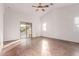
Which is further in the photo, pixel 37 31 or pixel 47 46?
pixel 47 46

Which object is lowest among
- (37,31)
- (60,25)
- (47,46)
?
(47,46)

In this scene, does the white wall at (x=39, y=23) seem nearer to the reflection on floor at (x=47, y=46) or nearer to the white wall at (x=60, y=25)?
the white wall at (x=60, y=25)

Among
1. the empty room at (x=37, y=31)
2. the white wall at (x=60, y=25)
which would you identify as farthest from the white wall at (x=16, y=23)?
the white wall at (x=60, y=25)

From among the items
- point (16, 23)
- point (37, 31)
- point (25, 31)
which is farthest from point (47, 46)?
point (16, 23)

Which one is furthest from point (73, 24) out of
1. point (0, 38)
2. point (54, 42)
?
point (0, 38)

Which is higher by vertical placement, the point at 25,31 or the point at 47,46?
the point at 25,31

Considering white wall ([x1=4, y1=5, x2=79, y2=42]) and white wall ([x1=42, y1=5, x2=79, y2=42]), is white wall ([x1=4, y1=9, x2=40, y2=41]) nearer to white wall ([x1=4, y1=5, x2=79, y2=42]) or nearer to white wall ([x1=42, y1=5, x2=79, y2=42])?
white wall ([x1=4, y1=5, x2=79, y2=42])

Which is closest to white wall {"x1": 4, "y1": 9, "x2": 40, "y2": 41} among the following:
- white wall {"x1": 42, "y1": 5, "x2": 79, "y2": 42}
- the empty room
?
the empty room

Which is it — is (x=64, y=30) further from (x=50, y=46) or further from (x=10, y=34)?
(x=10, y=34)

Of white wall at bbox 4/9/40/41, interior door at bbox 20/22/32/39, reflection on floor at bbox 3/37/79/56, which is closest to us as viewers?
interior door at bbox 20/22/32/39

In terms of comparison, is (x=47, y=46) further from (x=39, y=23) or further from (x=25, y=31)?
(x=25, y=31)

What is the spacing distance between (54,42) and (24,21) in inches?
37.9

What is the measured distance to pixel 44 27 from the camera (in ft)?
9.95

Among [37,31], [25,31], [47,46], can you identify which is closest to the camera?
[25,31]
